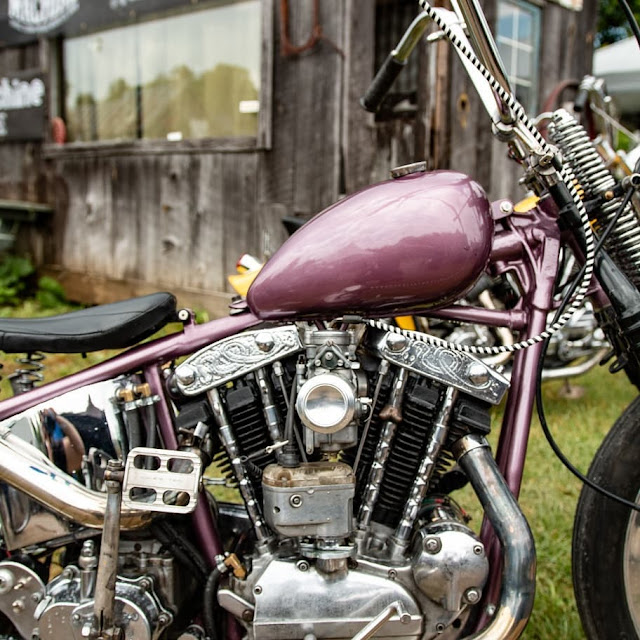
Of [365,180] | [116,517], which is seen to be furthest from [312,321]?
[365,180]

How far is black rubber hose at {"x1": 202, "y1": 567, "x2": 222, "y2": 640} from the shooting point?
5.47 ft

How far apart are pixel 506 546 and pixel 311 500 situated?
44 centimetres

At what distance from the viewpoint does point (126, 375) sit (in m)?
1.71

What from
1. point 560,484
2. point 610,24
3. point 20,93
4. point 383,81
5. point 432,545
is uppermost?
point 610,24

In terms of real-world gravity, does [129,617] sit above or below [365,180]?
below

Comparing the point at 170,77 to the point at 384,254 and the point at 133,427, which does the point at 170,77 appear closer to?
the point at 133,427

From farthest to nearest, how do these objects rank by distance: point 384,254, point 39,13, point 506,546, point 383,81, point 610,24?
point 610,24 → point 39,13 → point 383,81 → point 506,546 → point 384,254

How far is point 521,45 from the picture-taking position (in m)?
5.68

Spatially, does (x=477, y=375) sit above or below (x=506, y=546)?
above

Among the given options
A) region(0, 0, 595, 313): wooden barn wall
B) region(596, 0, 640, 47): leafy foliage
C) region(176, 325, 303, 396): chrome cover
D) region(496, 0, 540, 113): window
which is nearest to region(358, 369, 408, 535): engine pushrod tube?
region(176, 325, 303, 396): chrome cover

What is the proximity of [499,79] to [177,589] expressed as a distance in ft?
4.54

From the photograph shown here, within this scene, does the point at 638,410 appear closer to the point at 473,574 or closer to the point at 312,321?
the point at 473,574

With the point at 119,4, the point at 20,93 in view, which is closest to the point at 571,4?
the point at 119,4

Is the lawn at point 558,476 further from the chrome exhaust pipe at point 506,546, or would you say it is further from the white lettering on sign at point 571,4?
the white lettering on sign at point 571,4
